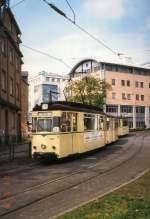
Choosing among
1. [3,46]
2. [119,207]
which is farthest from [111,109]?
[119,207]

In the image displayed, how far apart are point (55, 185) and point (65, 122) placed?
7.18 meters

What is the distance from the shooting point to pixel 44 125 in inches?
760

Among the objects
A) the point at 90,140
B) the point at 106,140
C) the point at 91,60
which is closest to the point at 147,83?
the point at 91,60

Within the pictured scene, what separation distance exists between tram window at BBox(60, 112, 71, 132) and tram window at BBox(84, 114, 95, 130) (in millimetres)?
2325

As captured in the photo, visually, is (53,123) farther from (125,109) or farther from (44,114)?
(125,109)

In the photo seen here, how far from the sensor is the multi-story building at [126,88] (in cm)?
9088

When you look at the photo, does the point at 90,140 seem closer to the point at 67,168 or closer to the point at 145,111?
the point at 67,168

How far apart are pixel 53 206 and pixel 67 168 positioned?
26.2 feet

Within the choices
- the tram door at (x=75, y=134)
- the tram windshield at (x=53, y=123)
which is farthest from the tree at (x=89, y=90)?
the tram windshield at (x=53, y=123)

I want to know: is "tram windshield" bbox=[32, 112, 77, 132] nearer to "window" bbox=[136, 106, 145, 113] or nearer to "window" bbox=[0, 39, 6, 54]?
"window" bbox=[0, 39, 6, 54]

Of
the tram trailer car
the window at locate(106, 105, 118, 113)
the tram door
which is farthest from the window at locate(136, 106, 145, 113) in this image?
the tram door

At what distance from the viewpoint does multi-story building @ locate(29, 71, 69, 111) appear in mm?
116500

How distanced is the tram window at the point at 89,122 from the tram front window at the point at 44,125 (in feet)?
11.3

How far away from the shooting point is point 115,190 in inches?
435
